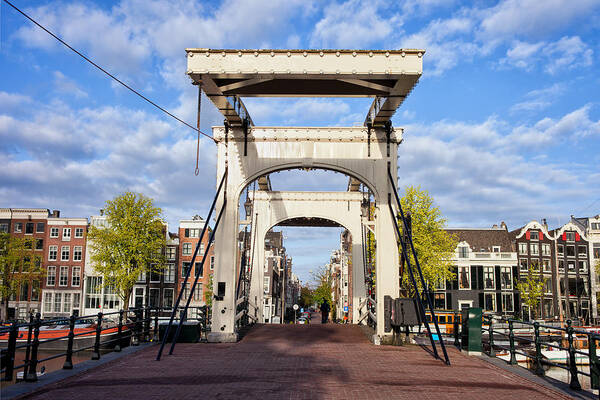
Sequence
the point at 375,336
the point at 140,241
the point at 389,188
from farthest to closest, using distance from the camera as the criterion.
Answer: the point at 140,241 → the point at 389,188 → the point at 375,336

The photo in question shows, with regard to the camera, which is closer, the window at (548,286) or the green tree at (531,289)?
the green tree at (531,289)

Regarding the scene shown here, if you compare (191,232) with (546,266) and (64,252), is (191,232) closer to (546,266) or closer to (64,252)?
(64,252)

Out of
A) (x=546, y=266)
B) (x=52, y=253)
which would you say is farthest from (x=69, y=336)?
(x=546, y=266)

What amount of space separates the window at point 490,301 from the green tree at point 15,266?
148 feet

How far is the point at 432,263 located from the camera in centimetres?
3309

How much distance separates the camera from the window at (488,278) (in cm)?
5091

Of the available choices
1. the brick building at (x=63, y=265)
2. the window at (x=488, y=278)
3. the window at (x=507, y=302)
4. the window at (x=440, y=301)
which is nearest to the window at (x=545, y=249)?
the window at (x=507, y=302)

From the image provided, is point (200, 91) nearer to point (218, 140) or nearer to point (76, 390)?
point (218, 140)

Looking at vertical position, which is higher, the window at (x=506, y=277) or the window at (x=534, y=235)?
the window at (x=534, y=235)

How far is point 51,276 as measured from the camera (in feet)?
180

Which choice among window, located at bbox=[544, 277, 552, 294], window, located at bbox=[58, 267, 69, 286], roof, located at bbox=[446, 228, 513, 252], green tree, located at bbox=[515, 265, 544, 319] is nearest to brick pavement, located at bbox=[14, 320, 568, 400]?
green tree, located at bbox=[515, 265, 544, 319]

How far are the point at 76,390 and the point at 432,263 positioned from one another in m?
28.0

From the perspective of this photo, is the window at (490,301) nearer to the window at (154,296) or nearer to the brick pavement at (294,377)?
the window at (154,296)

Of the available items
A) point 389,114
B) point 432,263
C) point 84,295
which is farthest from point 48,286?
point 389,114
